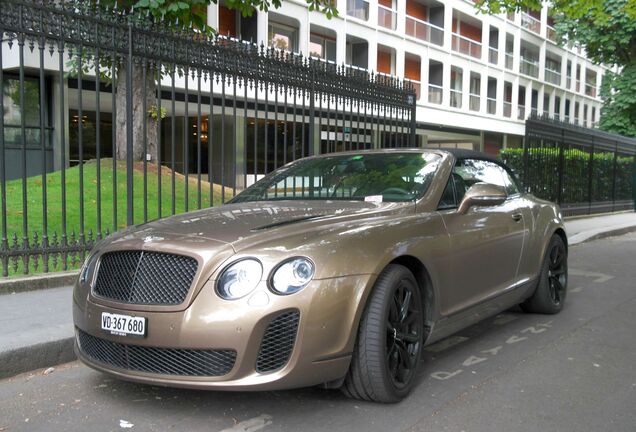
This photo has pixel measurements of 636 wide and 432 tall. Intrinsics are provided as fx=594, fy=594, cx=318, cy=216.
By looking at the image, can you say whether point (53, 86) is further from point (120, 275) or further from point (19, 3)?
point (120, 275)

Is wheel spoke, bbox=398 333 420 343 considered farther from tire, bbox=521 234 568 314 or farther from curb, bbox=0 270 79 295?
curb, bbox=0 270 79 295

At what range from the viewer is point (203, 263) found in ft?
10.1

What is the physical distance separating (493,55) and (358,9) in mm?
12618

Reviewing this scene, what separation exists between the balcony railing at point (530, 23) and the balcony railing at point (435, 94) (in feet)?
33.2

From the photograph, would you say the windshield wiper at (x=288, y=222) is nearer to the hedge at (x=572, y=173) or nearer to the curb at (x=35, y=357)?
the curb at (x=35, y=357)

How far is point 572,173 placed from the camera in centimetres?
1678

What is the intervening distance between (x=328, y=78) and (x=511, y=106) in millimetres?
31253

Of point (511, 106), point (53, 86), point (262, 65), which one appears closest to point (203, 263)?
point (262, 65)

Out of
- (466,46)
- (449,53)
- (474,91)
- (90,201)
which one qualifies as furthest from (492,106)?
(90,201)

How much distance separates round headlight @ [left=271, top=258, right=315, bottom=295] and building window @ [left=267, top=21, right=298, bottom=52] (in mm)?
21188

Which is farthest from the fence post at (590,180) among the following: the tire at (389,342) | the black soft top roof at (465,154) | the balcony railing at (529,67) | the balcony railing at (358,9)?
the balcony railing at (529,67)

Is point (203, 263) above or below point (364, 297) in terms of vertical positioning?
above

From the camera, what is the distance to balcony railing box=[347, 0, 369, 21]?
87.9ft

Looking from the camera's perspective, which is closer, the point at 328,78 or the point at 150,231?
the point at 150,231
